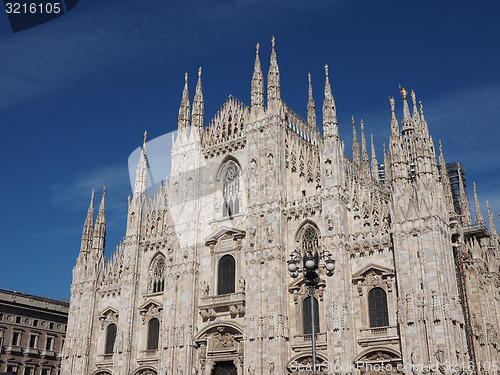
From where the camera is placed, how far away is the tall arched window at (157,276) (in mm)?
46250

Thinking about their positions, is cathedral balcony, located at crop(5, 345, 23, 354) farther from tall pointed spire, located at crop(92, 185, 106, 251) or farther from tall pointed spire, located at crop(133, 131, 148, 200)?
tall pointed spire, located at crop(133, 131, 148, 200)

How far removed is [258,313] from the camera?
38.2 m

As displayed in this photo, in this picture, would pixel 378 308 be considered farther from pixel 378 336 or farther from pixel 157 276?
pixel 157 276

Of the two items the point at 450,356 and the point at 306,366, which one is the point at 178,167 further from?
the point at 450,356

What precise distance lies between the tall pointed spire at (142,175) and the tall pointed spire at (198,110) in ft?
21.1

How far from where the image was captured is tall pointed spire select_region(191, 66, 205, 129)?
4897 cm

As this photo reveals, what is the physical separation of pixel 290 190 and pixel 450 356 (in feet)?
53.8

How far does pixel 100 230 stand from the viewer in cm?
5088

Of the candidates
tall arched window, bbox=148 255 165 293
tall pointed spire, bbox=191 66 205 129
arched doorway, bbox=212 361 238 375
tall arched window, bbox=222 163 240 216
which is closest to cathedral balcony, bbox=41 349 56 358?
tall arched window, bbox=148 255 165 293

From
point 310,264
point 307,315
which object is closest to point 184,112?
point 307,315

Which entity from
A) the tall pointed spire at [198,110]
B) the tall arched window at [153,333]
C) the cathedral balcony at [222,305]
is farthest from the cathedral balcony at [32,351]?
the tall pointed spire at [198,110]

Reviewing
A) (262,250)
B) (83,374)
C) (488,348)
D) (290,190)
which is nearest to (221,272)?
(262,250)

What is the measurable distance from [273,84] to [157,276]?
1859 cm

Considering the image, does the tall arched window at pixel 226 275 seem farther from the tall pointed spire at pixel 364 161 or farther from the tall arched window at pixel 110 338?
the tall pointed spire at pixel 364 161
